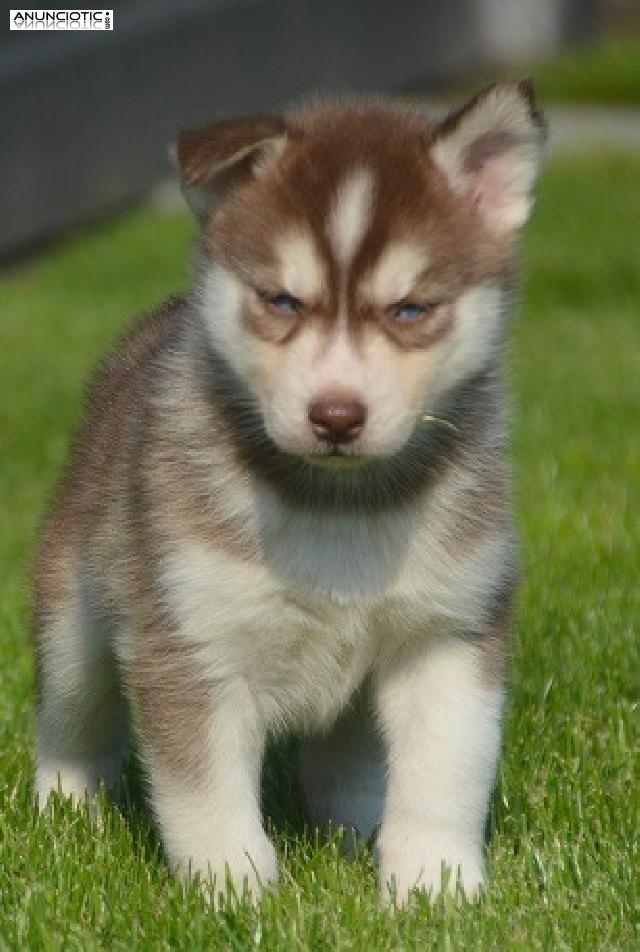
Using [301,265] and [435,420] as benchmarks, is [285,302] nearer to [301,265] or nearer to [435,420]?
[301,265]

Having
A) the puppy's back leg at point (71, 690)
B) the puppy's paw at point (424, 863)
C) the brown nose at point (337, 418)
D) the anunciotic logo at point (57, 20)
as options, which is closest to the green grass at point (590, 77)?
the anunciotic logo at point (57, 20)

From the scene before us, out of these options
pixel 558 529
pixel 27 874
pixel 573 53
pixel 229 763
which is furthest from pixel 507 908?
pixel 573 53

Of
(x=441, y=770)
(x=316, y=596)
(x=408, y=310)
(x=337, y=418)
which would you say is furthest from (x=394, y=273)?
(x=441, y=770)

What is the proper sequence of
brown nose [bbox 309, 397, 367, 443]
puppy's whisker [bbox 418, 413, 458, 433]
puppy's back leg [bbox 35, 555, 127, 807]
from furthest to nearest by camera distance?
puppy's back leg [bbox 35, 555, 127, 807] → puppy's whisker [bbox 418, 413, 458, 433] → brown nose [bbox 309, 397, 367, 443]

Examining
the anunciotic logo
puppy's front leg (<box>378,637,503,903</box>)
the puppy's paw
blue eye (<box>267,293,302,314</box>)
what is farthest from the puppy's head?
the anunciotic logo

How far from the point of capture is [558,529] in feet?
24.0

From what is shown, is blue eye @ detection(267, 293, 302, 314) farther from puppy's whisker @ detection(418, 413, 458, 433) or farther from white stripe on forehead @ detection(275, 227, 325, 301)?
puppy's whisker @ detection(418, 413, 458, 433)

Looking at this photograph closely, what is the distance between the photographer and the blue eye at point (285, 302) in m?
4.11

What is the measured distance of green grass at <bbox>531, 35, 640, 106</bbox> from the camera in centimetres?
2161

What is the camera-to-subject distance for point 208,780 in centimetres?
432

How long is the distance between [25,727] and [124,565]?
4.16 ft

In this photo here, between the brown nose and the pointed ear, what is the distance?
72 cm

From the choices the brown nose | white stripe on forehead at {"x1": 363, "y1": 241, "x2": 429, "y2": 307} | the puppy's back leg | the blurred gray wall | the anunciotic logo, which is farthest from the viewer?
the blurred gray wall

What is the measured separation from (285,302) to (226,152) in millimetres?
342
